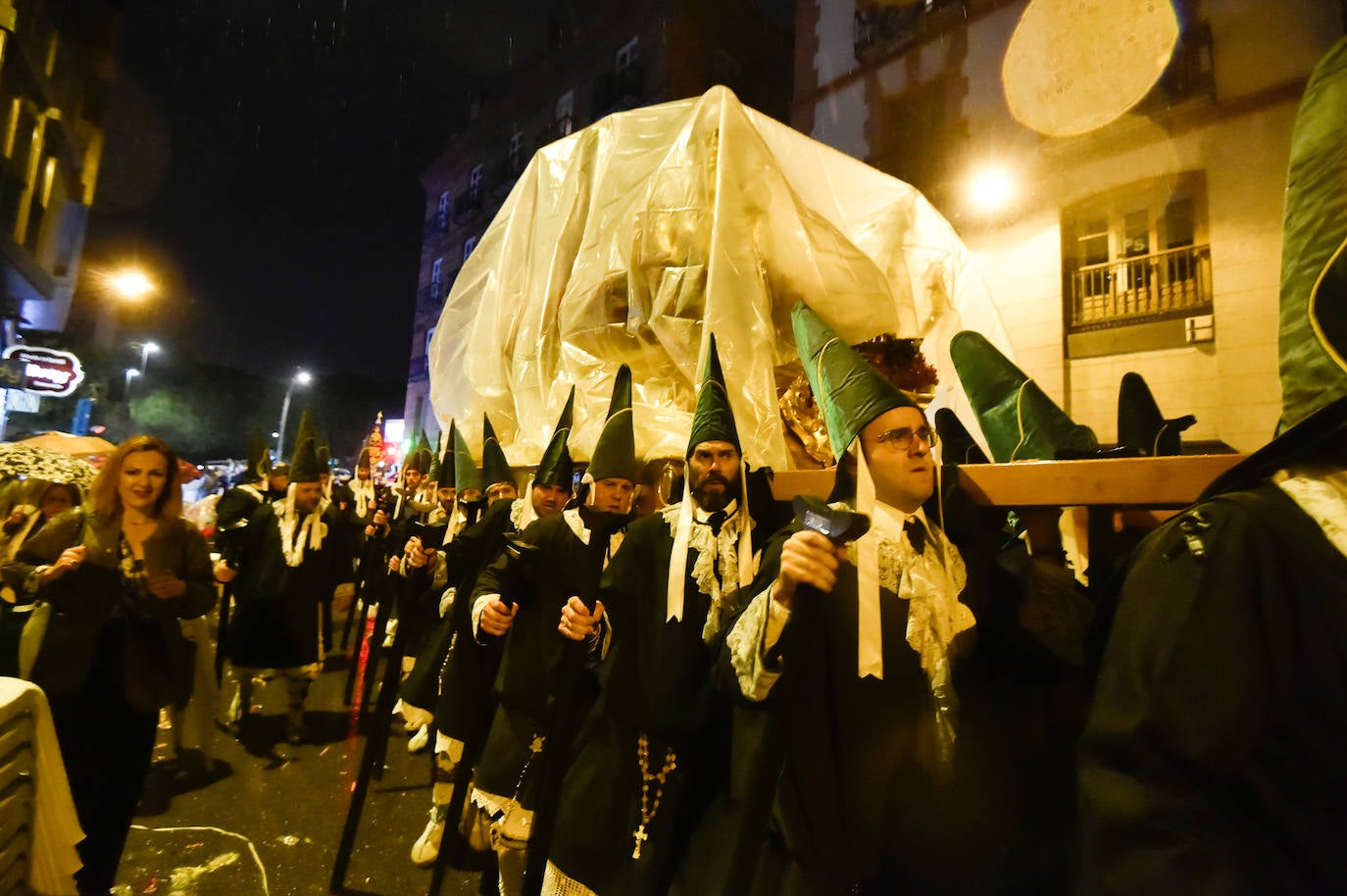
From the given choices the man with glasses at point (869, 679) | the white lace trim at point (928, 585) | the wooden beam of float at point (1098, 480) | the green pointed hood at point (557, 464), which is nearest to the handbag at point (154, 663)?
the green pointed hood at point (557, 464)

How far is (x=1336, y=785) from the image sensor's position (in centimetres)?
105

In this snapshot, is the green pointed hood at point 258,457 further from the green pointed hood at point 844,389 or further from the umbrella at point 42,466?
the green pointed hood at point 844,389

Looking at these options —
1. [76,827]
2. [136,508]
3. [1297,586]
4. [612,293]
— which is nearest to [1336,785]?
[1297,586]

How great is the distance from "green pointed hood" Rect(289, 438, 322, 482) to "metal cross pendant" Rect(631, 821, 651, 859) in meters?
5.16

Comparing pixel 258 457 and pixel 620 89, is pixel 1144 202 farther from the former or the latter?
pixel 620 89

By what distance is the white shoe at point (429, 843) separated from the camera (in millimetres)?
4078

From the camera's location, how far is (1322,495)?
3.79 ft

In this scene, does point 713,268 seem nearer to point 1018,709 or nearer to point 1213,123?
point 1018,709

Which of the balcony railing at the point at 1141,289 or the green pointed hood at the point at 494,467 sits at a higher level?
the balcony railing at the point at 1141,289

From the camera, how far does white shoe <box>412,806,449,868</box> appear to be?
4.08m

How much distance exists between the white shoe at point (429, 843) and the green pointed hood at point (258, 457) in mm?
6228

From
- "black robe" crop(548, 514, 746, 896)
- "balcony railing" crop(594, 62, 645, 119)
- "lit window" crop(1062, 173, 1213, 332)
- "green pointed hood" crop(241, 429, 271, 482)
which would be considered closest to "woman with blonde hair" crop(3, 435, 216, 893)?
"black robe" crop(548, 514, 746, 896)

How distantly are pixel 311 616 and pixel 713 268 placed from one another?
17.0 ft

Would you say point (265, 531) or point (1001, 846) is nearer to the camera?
point (1001, 846)
